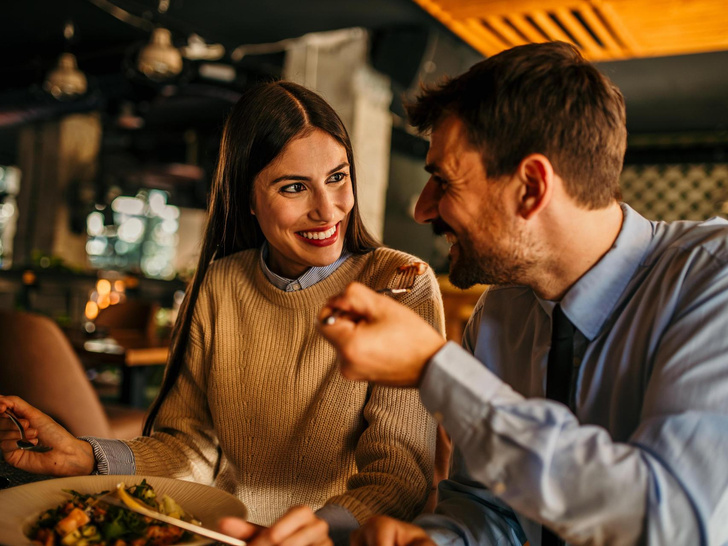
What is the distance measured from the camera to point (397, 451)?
1.17 metres

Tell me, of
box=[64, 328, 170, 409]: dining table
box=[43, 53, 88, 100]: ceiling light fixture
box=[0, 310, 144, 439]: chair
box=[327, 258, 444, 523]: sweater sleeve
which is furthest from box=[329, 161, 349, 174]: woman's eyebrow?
box=[43, 53, 88, 100]: ceiling light fixture

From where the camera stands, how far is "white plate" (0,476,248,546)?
0.87 meters

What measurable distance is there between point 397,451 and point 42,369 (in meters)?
1.64

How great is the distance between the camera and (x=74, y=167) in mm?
10297

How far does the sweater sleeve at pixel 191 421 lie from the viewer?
1.44 meters

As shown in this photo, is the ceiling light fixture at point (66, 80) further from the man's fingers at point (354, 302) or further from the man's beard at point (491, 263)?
the man's fingers at point (354, 302)

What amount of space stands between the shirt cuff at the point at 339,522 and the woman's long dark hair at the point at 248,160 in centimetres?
68

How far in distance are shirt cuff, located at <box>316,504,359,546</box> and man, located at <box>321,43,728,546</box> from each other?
10 cm

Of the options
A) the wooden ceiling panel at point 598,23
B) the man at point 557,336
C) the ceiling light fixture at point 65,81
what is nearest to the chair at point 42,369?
the man at point 557,336

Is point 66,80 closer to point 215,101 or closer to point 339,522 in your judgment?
point 215,101

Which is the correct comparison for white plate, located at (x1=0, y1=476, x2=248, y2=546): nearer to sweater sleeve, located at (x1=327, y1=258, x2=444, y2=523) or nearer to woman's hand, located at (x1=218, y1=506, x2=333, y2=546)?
woman's hand, located at (x1=218, y1=506, x2=333, y2=546)

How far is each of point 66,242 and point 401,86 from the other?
284 inches

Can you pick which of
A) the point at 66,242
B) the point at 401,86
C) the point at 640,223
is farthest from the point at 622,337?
the point at 66,242

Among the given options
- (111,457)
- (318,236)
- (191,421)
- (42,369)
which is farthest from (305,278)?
(42,369)
